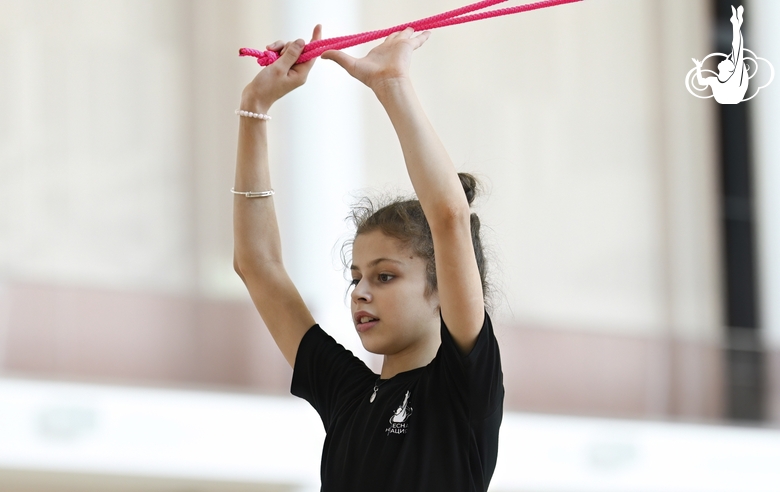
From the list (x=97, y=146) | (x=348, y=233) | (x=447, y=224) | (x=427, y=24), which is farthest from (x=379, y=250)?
(x=97, y=146)

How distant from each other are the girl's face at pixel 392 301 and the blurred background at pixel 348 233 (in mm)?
700

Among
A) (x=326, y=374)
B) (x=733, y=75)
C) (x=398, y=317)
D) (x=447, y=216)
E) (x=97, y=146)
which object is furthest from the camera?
(x=97, y=146)

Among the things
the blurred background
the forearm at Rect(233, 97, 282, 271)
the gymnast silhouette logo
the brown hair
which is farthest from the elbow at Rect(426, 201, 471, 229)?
the gymnast silhouette logo

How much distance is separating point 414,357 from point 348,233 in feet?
4.65

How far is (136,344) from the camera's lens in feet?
7.50

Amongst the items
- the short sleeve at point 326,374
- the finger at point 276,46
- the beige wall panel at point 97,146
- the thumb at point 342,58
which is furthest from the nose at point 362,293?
the beige wall panel at point 97,146

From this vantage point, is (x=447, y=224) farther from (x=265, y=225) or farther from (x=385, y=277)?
(x=265, y=225)

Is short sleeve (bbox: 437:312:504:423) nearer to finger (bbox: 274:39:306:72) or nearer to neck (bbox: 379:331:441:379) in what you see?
neck (bbox: 379:331:441:379)

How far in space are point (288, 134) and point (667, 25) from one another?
1400 mm

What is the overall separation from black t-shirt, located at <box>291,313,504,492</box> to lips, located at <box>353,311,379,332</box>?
0.20ft

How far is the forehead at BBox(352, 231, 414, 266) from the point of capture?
97cm

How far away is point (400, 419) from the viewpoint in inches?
35.5

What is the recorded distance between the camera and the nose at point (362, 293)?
0.95m

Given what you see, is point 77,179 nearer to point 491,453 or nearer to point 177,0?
point 177,0
